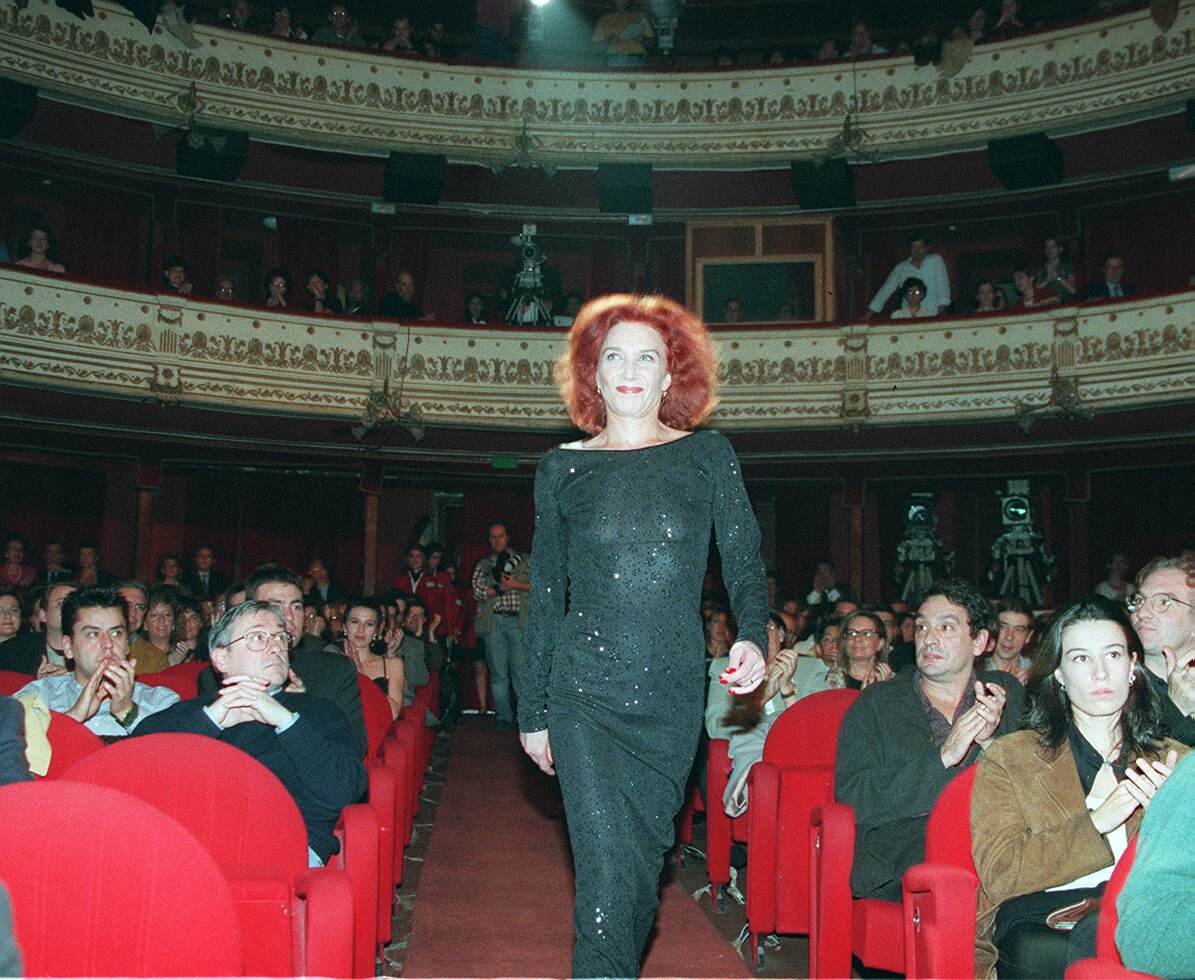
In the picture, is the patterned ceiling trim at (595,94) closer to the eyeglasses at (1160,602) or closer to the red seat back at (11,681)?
the red seat back at (11,681)

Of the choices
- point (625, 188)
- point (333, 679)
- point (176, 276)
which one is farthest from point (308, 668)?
point (625, 188)

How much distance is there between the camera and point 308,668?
14.9 ft

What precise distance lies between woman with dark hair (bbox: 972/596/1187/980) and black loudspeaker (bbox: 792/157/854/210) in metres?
12.7

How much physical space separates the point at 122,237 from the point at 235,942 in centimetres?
1419

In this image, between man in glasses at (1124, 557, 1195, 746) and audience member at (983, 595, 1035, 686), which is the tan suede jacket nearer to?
man in glasses at (1124, 557, 1195, 746)

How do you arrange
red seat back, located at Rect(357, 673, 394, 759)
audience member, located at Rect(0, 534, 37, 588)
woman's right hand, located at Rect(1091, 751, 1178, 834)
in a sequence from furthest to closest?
audience member, located at Rect(0, 534, 37, 588) < red seat back, located at Rect(357, 673, 394, 759) < woman's right hand, located at Rect(1091, 751, 1178, 834)

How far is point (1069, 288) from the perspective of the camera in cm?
1317

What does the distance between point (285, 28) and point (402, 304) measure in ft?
12.1

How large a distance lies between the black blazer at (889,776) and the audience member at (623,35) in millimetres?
13452

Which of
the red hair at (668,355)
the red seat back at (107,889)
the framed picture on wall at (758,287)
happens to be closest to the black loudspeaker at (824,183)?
the framed picture on wall at (758,287)

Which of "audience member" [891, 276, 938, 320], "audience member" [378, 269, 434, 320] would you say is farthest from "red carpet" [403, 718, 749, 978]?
"audience member" [891, 276, 938, 320]

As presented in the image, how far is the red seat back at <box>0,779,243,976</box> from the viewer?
207 cm

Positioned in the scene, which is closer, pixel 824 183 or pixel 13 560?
pixel 13 560

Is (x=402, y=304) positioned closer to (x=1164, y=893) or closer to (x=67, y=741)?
(x=67, y=741)
